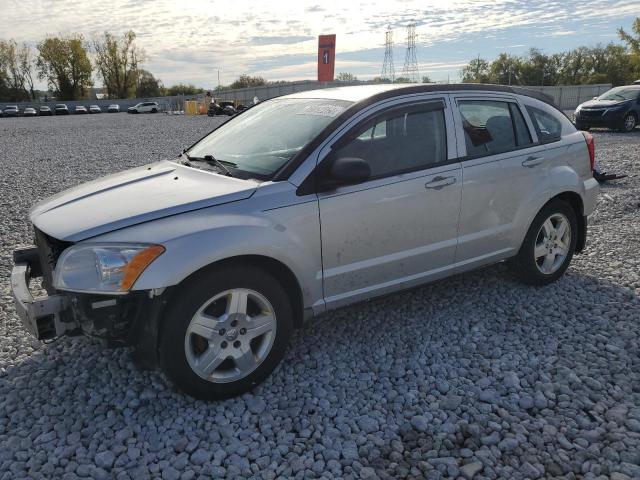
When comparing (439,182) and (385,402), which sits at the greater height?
(439,182)

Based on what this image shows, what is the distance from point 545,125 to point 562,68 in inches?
3477

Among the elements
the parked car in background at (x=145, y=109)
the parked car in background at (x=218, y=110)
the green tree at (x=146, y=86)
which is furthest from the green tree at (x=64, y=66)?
the parked car in background at (x=218, y=110)

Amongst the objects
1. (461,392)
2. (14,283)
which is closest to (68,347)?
(14,283)

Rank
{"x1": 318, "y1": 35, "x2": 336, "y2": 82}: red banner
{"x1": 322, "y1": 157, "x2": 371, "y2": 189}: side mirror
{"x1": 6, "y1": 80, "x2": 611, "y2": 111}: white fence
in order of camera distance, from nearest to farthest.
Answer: {"x1": 322, "y1": 157, "x2": 371, "y2": 189}: side mirror → {"x1": 318, "y1": 35, "x2": 336, "y2": 82}: red banner → {"x1": 6, "y1": 80, "x2": 611, "y2": 111}: white fence

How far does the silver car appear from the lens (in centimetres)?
289

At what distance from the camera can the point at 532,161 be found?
4.38m

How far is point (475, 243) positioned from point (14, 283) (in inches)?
126

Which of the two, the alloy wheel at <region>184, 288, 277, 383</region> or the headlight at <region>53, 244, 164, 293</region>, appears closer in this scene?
the headlight at <region>53, 244, 164, 293</region>

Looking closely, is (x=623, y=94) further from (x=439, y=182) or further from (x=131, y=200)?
(x=131, y=200)

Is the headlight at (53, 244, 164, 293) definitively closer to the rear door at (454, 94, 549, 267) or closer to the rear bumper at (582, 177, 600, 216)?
the rear door at (454, 94, 549, 267)

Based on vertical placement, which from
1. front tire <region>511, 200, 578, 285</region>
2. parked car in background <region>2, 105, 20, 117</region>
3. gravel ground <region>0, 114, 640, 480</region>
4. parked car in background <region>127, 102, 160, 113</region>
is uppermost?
parked car in background <region>2, 105, 20, 117</region>

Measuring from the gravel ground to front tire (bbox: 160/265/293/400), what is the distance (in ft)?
0.54

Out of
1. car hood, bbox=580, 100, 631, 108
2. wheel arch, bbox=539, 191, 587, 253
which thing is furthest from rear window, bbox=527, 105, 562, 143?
car hood, bbox=580, 100, 631, 108

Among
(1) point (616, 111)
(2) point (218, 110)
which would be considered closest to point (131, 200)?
(1) point (616, 111)
